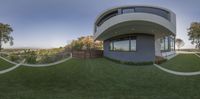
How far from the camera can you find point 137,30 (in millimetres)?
12438

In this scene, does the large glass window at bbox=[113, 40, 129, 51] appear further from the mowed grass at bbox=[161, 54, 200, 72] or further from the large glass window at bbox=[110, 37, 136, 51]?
the mowed grass at bbox=[161, 54, 200, 72]

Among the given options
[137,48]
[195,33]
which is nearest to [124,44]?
[137,48]

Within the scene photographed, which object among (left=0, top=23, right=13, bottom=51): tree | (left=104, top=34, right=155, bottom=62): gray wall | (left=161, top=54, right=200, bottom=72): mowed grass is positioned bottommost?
(left=161, top=54, right=200, bottom=72): mowed grass

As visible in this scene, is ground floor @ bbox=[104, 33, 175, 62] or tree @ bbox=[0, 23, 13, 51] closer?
ground floor @ bbox=[104, 33, 175, 62]

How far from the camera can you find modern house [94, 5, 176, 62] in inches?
386

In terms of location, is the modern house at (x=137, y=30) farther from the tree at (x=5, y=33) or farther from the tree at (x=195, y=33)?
→ the tree at (x=5, y=33)

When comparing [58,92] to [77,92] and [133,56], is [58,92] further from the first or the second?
[133,56]

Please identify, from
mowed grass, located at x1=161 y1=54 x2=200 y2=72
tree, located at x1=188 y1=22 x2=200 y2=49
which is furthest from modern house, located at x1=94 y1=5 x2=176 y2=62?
tree, located at x1=188 y1=22 x2=200 y2=49

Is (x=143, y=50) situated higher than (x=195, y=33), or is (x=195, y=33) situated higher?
(x=195, y=33)

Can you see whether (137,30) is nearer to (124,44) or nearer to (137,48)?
(137,48)

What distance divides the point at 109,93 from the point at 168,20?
738 centimetres

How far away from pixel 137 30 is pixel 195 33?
20.0m

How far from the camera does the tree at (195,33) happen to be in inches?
1066

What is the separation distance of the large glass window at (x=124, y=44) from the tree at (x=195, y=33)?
54.3 feet
